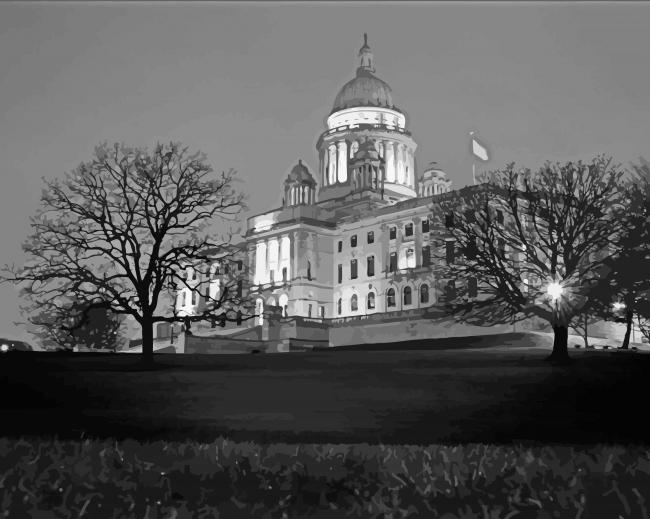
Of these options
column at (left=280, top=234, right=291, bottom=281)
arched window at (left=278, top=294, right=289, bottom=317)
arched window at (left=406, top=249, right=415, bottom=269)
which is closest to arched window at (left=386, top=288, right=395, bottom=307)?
arched window at (left=406, top=249, right=415, bottom=269)

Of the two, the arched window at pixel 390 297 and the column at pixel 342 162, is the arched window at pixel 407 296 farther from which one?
the column at pixel 342 162

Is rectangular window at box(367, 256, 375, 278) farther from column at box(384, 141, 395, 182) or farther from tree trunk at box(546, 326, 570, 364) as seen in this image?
tree trunk at box(546, 326, 570, 364)

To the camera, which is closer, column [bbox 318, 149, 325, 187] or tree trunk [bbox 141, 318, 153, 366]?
tree trunk [bbox 141, 318, 153, 366]

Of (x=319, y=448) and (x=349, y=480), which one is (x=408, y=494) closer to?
(x=349, y=480)

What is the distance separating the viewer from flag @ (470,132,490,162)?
81.4 meters

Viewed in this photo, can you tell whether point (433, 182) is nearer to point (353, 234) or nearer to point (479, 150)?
point (353, 234)

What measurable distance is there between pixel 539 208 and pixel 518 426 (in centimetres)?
2264

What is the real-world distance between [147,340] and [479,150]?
49167 millimetres

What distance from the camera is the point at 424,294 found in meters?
94.9

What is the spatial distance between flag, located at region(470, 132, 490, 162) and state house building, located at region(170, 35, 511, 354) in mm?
8427

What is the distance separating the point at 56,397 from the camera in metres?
32.5

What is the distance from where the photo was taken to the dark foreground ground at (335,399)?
24172 millimetres

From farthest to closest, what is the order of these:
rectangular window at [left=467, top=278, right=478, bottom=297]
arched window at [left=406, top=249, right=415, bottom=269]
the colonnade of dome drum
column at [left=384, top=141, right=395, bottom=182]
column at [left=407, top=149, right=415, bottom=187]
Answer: column at [left=407, top=149, right=415, bottom=187] < column at [left=384, top=141, right=395, bottom=182] < the colonnade of dome drum < arched window at [left=406, top=249, right=415, bottom=269] < rectangular window at [left=467, top=278, right=478, bottom=297]

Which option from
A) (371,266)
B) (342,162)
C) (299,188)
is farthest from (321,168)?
(371,266)
